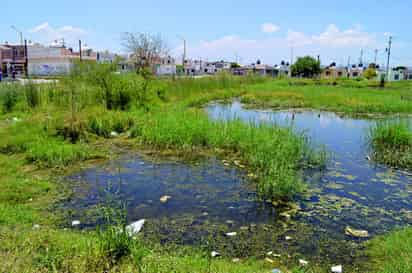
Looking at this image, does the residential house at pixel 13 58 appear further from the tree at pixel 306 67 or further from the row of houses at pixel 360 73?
the row of houses at pixel 360 73

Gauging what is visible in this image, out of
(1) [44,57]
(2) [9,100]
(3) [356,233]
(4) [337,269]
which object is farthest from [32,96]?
(1) [44,57]

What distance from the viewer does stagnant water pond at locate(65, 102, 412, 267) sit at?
3322 millimetres

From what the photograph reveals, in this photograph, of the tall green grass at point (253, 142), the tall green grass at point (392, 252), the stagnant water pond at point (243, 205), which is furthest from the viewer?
the tall green grass at point (253, 142)

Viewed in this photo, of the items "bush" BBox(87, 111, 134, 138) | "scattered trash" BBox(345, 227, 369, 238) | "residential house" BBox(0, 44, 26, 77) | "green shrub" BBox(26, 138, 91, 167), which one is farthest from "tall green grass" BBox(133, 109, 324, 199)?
"residential house" BBox(0, 44, 26, 77)

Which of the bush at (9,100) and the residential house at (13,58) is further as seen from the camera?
the residential house at (13,58)

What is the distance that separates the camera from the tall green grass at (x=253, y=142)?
4500mm

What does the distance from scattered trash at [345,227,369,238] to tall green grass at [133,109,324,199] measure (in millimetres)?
Answer: 897

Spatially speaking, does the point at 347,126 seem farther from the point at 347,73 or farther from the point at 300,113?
the point at 347,73

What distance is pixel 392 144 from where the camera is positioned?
7.11 metres

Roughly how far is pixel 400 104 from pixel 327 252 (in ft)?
45.2

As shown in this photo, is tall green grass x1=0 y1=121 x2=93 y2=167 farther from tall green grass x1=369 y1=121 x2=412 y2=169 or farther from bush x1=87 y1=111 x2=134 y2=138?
tall green grass x1=369 y1=121 x2=412 y2=169

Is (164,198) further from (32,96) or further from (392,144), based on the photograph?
(32,96)

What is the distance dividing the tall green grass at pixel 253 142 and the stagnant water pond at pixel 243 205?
0.95 ft

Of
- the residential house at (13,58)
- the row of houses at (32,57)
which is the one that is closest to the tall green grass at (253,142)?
the row of houses at (32,57)
